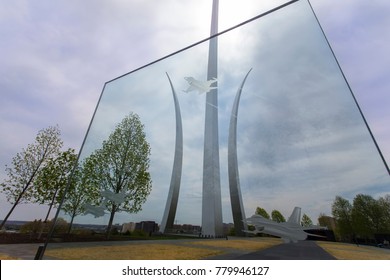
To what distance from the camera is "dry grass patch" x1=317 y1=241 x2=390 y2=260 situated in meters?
3.80

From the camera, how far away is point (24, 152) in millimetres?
11062

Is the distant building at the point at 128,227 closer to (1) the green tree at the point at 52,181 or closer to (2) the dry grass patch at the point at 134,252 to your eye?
(2) the dry grass patch at the point at 134,252

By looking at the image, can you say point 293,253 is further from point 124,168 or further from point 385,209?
point 124,168

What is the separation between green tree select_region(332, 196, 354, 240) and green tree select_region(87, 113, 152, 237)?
515 cm

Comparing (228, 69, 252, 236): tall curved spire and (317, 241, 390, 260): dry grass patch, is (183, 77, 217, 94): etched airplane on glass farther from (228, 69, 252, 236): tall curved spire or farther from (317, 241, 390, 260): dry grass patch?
(317, 241, 390, 260): dry grass patch

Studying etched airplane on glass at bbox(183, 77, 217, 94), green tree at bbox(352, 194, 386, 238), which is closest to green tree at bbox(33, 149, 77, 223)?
etched airplane on glass at bbox(183, 77, 217, 94)

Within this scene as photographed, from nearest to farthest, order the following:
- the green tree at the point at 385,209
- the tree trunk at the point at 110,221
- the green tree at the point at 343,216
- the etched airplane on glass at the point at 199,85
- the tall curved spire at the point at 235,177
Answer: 1. the green tree at the point at 385,209
2. the green tree at the point at 343,216
3. the tall curved spire at the point at 235,177
4. the tree trunk at the point at 110,221
5. the etched airplane on glass at the point at 199,85

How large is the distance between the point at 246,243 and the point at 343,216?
204 centimetres

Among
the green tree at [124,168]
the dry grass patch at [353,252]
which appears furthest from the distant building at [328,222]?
the green tree at [124,168]

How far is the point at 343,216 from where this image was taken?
15.1ft

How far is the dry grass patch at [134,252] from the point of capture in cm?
474

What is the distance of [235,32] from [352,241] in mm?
6149

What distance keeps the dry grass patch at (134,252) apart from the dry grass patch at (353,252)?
82.6 inches

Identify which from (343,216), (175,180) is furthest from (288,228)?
(175,180)
